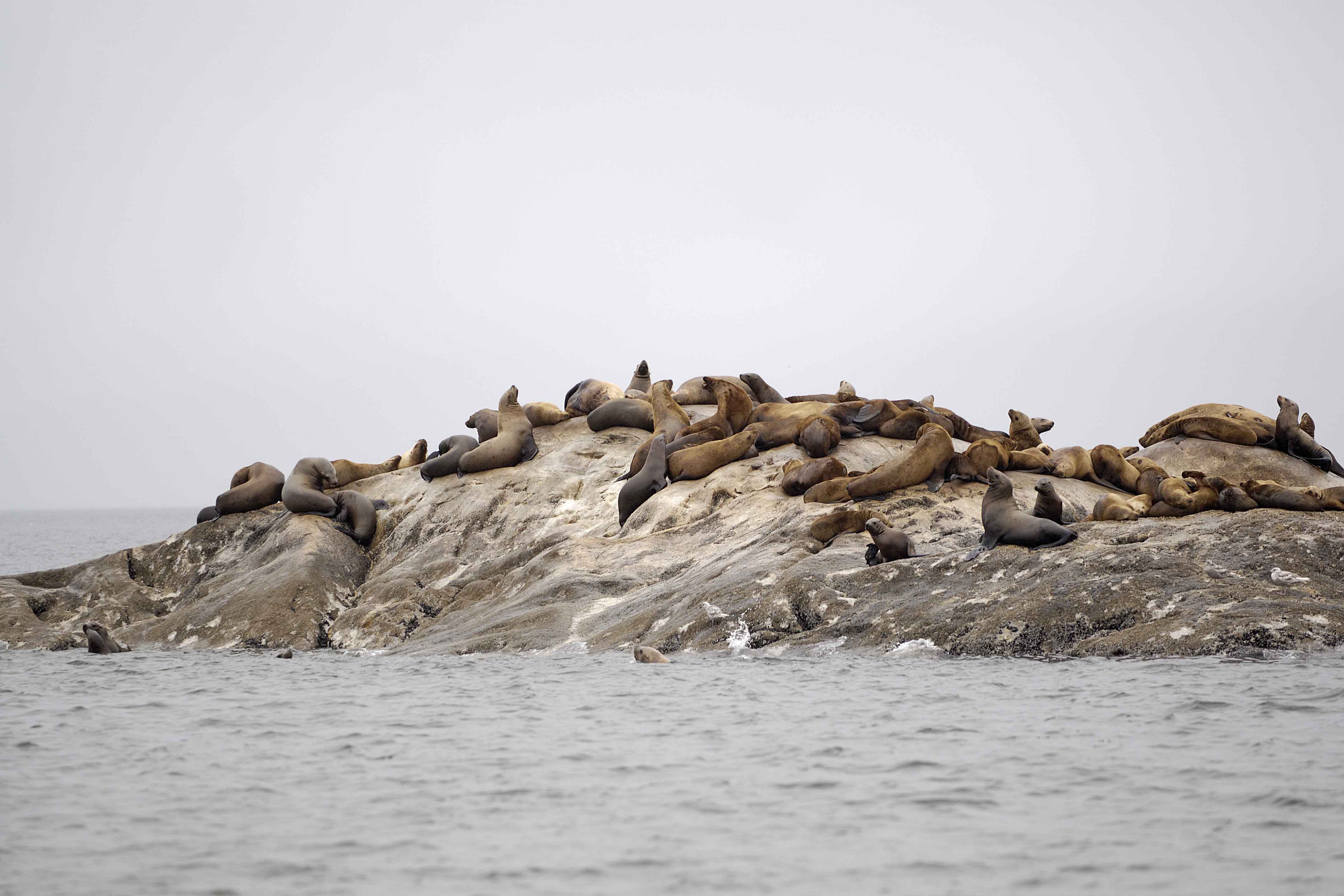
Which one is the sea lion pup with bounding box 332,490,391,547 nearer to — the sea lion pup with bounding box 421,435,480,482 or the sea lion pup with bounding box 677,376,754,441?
the sea lion pup with bounding box 421,435,480,482

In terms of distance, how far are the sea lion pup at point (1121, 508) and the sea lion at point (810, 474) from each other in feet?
10.9

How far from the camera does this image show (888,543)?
13.3 meters

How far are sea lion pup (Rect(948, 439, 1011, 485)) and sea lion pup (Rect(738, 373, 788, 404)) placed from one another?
7408 mm

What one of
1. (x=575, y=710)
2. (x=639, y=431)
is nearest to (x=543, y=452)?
(x=639, y=431)

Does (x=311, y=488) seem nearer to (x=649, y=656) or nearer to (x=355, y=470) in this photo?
(x=355, y=470)

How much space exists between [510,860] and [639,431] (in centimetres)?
1583

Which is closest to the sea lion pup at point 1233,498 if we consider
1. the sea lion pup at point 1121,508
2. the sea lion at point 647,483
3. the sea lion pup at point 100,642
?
the sea lion pup at point 1121,508

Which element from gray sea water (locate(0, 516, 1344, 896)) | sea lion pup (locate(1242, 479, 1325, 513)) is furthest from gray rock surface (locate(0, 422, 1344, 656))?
sea lion pup (locate(1242, 479, 1325, 513))

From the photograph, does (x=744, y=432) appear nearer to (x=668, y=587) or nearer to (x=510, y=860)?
(x=668, y=587)

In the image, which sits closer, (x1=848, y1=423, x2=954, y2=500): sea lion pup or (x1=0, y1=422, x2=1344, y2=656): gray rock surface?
(x1=0, y1=422, x2=1344, y2=656): gray rock surface

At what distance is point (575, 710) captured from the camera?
9.84 m

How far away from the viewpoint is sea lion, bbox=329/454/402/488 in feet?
73.4

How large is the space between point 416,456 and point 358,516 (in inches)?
167

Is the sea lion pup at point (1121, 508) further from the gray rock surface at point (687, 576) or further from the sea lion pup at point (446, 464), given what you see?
the sea lion pup at point (446, 464)
